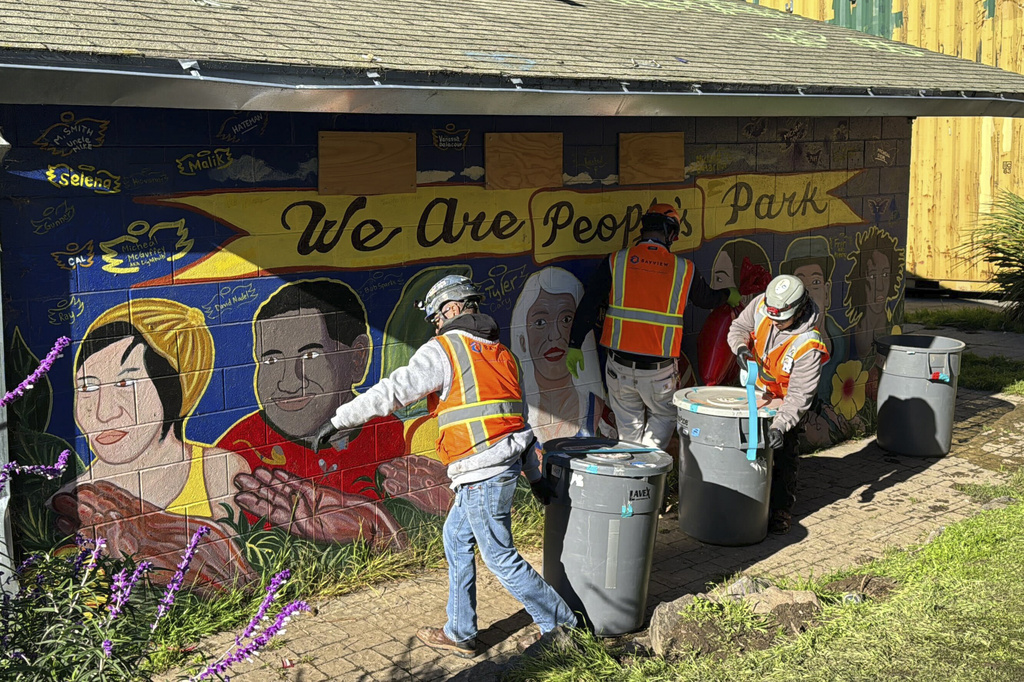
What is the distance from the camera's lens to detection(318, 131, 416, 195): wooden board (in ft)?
20.3

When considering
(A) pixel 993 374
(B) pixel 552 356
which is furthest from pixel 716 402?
(A) pixel 993 374

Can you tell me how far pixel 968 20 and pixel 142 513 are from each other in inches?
596

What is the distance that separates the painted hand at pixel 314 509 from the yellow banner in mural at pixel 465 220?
3.88 feet

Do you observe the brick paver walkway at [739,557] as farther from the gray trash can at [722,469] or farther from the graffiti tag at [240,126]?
the graffiti tag at [240,126]

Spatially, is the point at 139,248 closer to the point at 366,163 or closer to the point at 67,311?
the point at 67,311

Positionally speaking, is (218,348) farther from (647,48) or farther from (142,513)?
(647,48)

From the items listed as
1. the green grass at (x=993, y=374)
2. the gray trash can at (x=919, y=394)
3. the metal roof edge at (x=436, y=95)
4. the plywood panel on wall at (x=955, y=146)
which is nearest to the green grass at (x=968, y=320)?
the plywood panel on wall at (x=955, y=146)

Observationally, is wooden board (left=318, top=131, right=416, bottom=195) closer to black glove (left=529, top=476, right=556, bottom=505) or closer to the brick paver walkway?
black glove (left=529, top=476, right=556, bottom=505)

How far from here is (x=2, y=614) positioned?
3.21 m

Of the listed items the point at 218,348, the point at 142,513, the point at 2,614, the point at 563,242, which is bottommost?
the point at 142,513

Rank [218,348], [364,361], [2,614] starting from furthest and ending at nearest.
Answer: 1. [364,361]
2. [218,348]
3. [2,614]

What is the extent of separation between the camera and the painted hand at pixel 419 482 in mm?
6676

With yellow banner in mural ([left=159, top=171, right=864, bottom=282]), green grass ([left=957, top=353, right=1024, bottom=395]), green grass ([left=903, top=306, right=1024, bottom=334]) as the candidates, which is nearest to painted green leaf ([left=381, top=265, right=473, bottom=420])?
yellow banner in mural ([left=159, top=171, right=864, bottom=282])

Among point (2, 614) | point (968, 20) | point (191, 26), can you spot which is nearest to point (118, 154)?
point (191, 26)
